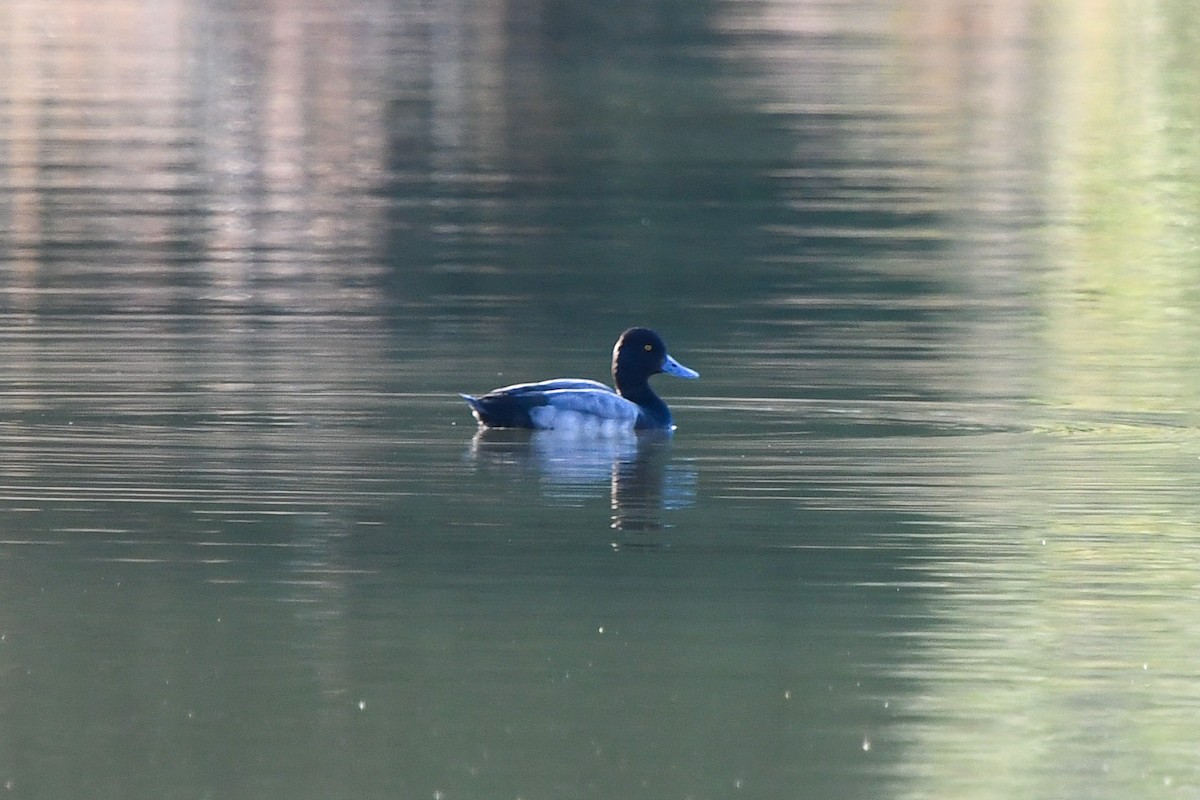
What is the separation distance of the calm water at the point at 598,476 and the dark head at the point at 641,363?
0.33 meters

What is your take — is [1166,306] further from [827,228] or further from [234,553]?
[234,553]

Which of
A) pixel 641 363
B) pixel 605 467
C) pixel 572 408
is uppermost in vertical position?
pixel 641 363

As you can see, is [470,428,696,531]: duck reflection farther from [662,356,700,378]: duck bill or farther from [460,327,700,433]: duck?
[662,356,700,378]: duck bill

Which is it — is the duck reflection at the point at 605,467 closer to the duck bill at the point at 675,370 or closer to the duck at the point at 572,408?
the duck at the point at 572,408

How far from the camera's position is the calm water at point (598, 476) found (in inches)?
352

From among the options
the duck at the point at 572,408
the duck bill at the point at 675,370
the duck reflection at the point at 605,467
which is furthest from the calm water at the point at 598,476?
the duck bill at the point at 675,370

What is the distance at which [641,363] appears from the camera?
1593 cm

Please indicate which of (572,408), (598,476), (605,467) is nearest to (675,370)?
(572,408)

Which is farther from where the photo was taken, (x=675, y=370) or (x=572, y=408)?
(x=675, y=370)

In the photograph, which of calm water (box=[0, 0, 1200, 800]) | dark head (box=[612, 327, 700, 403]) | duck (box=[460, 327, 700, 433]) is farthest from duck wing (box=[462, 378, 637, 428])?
dark head (box=[612, 327, 700, 403])

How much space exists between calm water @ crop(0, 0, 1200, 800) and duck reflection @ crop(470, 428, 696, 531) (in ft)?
0.17

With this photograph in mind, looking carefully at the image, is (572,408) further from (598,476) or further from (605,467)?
(598,476)

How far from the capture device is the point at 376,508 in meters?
12.7

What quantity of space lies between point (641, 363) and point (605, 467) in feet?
5.31
